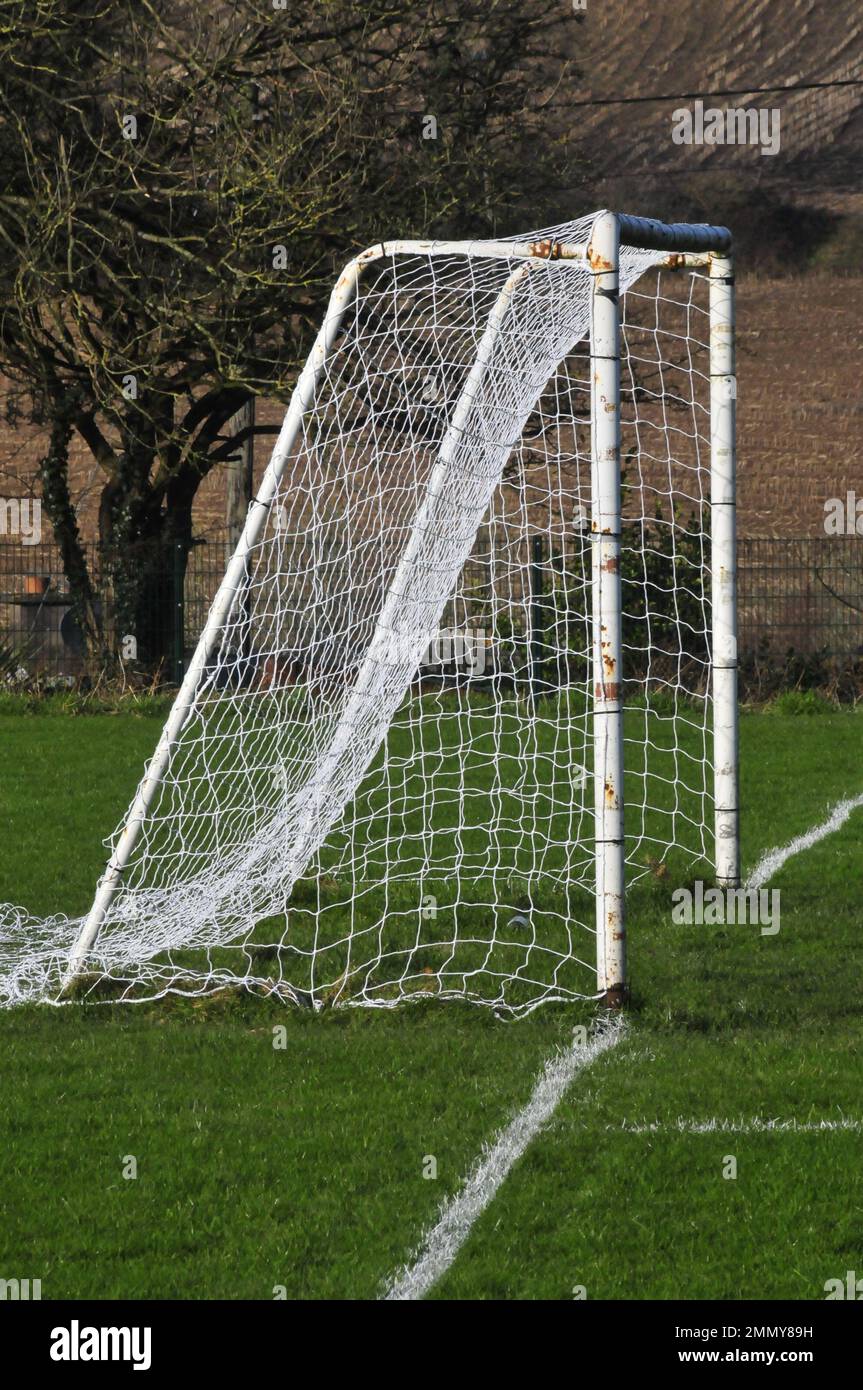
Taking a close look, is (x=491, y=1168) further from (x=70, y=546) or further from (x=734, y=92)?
(x=734, y=92)

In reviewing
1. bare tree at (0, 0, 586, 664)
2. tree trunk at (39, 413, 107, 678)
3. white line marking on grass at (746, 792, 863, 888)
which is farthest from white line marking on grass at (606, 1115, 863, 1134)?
tree trunk at (39, 413, 107, 678)

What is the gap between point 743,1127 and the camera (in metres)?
5.12

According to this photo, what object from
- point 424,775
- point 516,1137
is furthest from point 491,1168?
point 424,775

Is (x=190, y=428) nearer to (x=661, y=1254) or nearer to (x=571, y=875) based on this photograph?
(x=571, y=875)

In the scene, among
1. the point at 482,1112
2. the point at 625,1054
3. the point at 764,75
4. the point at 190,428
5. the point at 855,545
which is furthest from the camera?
the point at 764,75

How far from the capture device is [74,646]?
63.6ft

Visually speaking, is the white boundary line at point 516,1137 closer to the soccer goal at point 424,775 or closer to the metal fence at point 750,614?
the soccer goal at point 424,775

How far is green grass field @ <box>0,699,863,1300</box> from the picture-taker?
164 inches

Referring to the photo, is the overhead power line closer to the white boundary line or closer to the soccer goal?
the soccer goal

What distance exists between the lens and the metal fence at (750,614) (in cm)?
1877

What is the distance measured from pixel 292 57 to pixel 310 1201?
47.6 feet

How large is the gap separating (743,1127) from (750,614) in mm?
16955

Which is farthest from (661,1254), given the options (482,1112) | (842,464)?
(842,464)

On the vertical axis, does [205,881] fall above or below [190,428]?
below
